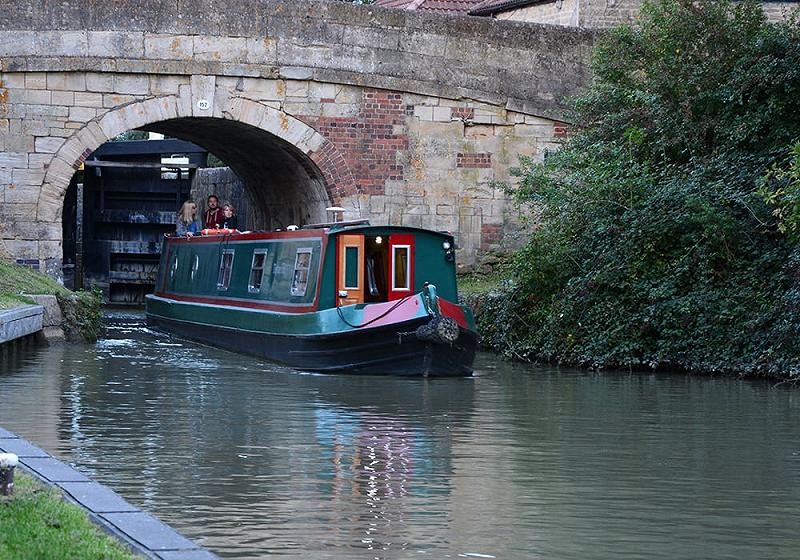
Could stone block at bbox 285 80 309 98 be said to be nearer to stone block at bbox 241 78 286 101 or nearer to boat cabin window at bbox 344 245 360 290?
stone block at bbox 241 78 286 101

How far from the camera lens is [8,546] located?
4578 mm

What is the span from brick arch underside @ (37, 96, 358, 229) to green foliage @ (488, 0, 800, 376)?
3.39m

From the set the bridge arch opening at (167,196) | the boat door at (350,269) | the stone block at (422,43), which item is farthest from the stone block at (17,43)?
the boat door at (350,269)

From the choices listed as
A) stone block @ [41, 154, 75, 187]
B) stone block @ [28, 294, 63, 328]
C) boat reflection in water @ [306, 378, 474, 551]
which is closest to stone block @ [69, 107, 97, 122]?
stone block @ [41, 154, 75, 187]

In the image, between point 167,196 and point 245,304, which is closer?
point 245,304

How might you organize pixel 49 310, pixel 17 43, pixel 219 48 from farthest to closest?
pixel 219 48 < pixel 17 43 < pixel 49 310

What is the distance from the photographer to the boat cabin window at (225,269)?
16969 mm

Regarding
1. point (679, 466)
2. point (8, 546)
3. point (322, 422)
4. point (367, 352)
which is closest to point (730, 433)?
point (679, 466)

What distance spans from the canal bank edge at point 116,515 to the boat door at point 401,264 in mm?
7945

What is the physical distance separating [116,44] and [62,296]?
11.9ft

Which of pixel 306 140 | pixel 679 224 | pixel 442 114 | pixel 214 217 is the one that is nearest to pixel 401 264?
pixel 679 224

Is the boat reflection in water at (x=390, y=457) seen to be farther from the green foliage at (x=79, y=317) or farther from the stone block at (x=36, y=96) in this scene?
the stone block at (x=36, y=96)

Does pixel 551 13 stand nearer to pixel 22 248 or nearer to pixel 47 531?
pixel 22 248

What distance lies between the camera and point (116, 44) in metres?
17.7
